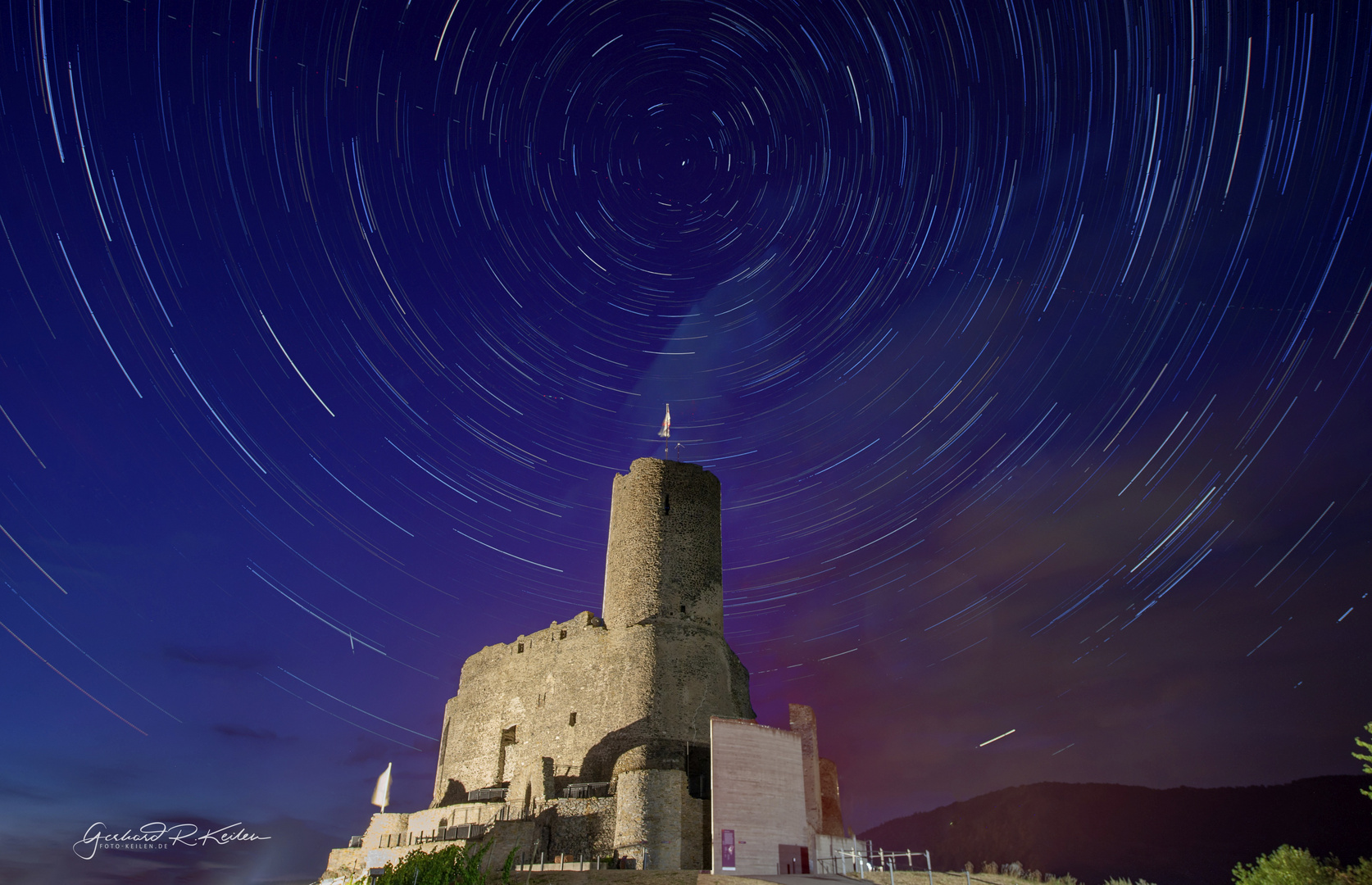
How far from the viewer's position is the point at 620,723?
27.0 meters

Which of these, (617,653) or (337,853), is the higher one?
(617,653)

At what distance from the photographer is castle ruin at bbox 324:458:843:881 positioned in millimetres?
22906

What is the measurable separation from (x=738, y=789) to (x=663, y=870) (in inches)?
134

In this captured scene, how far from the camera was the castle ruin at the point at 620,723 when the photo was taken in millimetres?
22906

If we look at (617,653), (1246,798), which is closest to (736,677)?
(617,653)

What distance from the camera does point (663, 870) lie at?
68.8 feet

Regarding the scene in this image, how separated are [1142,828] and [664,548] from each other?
6699 centimetres

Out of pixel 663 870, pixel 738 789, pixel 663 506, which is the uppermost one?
pixel 663 506

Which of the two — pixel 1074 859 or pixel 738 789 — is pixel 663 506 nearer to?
pixel 738 789

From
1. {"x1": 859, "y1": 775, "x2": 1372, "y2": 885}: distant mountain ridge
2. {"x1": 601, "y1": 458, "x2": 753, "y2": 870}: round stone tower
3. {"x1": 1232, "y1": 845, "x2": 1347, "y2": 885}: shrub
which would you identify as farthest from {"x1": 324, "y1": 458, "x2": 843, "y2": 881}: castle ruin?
{"x1": 859, "y1": 775, "x2": 1372, "y2": 885}: distant mountain ridge

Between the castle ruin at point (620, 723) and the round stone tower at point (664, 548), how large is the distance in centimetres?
5

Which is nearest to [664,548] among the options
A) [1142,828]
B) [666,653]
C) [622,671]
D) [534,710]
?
[666,653]

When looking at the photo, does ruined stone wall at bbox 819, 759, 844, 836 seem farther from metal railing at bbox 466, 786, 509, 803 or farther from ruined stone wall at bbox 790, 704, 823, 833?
metal railing at bbox 466, 786, 509, 803

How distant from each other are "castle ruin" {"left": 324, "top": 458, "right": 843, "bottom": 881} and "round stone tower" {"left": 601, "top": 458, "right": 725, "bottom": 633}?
0.16 feet
